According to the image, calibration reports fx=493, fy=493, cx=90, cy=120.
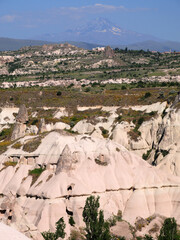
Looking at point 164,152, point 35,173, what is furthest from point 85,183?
point 164,152

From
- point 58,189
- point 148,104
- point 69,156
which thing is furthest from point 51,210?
point 148,104

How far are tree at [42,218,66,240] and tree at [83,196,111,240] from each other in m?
1.76

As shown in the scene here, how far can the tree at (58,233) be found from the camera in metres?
35.0

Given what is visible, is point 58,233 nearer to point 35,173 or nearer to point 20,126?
point 35,173

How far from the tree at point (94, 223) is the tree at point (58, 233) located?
1760mm

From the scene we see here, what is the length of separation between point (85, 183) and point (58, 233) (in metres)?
7.62

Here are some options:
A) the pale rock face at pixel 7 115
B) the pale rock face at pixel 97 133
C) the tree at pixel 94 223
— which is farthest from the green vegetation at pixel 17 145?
the pale rock face at pixel 7 115

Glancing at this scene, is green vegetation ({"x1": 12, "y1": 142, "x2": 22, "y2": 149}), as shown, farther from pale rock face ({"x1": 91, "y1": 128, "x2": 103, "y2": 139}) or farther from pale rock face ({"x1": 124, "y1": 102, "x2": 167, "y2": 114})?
pale rock face ({"x1": 124, "y1": 102, "x2": 167, "y2": 114})

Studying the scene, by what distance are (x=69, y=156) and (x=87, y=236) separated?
9.55 metres

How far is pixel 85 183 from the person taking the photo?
4278cm

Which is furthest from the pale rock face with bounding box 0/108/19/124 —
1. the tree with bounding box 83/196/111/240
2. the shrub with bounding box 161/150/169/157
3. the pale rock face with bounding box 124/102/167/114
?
the tree with bounding box 83/196/111/240

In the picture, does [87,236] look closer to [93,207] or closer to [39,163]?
[93,207]

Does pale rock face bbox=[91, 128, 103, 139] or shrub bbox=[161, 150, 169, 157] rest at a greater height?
shrub bbox=[161, 150, 169, 157]

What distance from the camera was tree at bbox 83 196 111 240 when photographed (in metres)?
35.2
